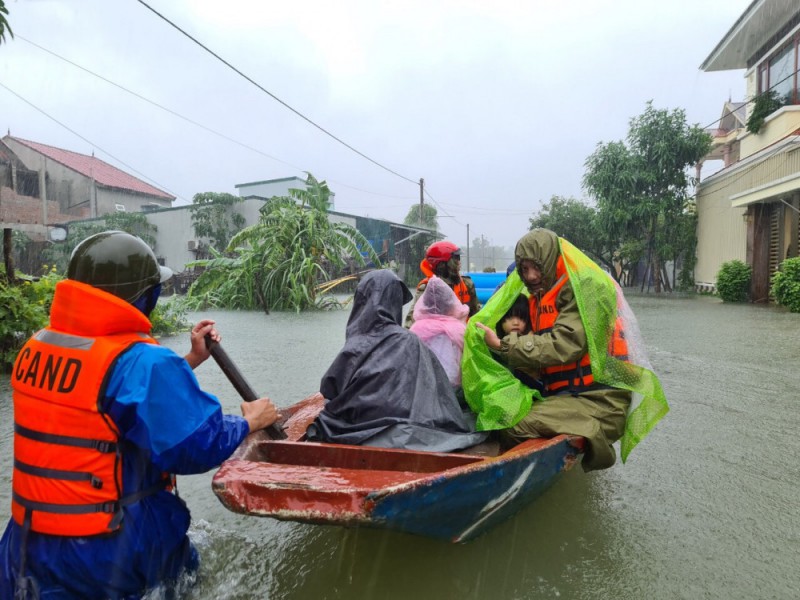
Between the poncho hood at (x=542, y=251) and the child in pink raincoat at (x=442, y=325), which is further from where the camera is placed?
the child in pink raincoat at (x=442, y=325)

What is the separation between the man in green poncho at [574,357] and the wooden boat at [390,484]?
19 centimetres

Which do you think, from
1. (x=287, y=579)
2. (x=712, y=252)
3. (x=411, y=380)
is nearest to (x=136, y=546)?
(x=287, y=579)

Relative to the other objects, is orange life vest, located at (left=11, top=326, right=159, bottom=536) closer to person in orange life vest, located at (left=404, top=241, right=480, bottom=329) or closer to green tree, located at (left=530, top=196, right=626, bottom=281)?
person in orange life vest, located at (left=404, top=241, right=480, bottom=329)

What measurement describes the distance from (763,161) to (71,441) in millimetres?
17220

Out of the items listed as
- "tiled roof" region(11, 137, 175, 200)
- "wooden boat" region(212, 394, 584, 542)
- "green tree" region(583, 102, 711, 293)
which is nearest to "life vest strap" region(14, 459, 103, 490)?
"wooden boat" region(212, 394, 584, 542)

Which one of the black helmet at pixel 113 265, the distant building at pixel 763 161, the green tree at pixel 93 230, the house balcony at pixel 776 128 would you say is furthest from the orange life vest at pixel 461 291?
the green tree at pixel 93 230

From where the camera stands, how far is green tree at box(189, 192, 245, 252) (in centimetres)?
2348

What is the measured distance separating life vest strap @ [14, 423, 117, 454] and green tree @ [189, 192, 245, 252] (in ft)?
75.7

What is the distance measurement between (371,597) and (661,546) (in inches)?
60.2

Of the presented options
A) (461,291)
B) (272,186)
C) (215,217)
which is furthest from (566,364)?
(272,186)

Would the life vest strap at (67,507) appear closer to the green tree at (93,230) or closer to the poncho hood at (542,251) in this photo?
the poncho hood at (542,251)

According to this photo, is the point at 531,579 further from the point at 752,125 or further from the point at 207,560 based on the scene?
the point at 752,125

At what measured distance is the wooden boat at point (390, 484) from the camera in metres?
1.94

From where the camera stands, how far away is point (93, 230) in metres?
22.4
